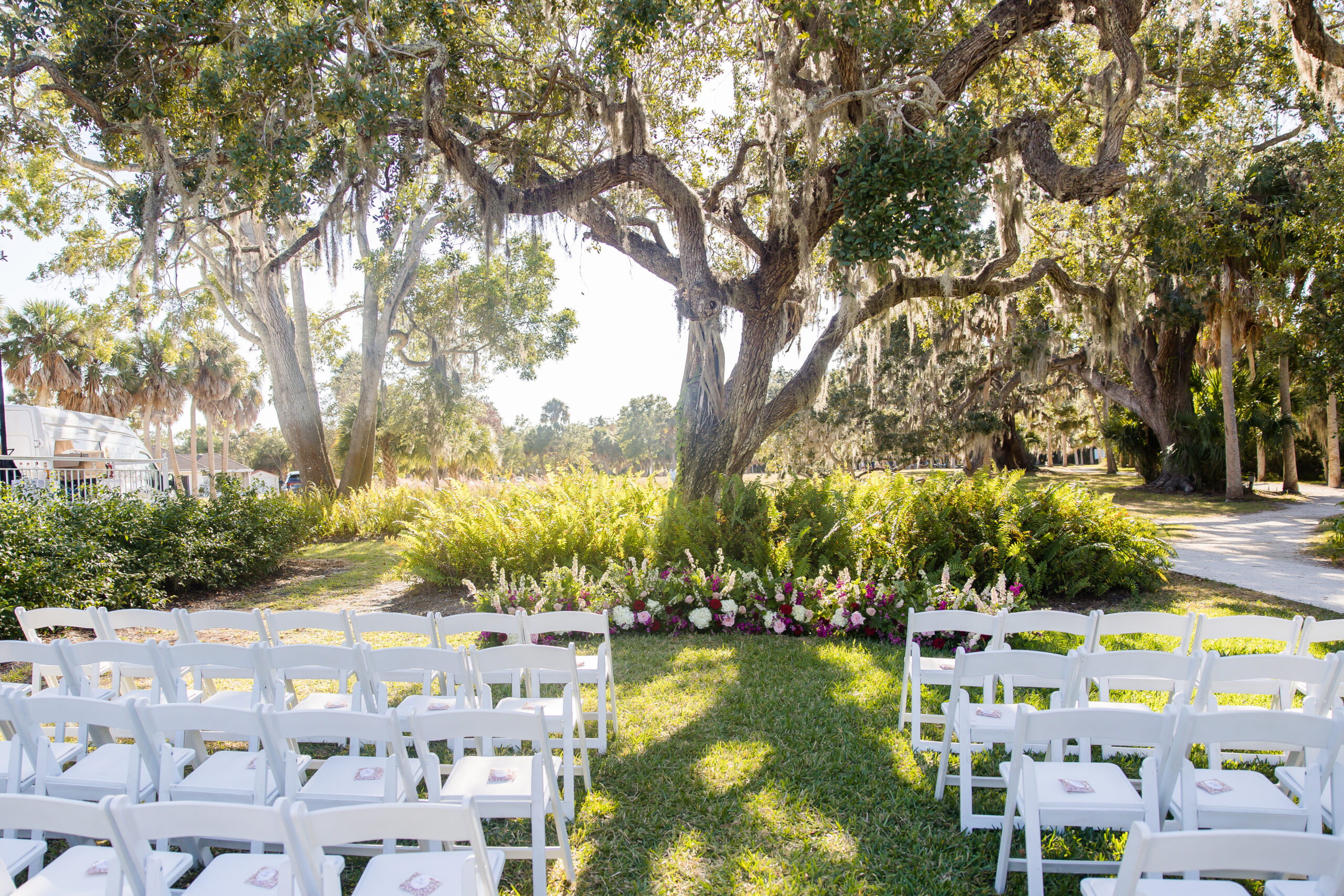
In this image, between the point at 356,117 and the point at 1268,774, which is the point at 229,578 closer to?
the point at 356,117

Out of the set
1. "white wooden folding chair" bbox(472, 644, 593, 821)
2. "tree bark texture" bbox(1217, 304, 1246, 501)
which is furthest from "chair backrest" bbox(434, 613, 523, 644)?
"tree bark texture" bbox(1217, 304, 1246, 501)

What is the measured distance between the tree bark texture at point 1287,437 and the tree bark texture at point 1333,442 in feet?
9.07

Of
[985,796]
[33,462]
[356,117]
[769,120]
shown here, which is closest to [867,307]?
[769,120]

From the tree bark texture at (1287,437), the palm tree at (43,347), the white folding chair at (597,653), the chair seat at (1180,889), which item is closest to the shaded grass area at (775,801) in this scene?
the white folding chair at (597,653)

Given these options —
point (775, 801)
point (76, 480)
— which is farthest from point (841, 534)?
point (76, 480)

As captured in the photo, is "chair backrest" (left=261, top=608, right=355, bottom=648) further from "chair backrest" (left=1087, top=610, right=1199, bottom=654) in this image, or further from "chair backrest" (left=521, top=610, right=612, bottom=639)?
"chair backrest" (left=1087, top=610, right=1199, bottom=654)

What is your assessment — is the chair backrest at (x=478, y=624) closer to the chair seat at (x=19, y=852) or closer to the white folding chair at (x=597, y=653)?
the white folding chair at (x=597, y=653)

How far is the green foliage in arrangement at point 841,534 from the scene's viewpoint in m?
7.43

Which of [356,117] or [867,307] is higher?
[356,117]

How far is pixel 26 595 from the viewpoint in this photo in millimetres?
6402

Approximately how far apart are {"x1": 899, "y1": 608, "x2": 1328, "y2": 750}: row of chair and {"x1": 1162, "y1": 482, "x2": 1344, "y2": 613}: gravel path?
453 cm

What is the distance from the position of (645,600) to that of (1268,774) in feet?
15.4

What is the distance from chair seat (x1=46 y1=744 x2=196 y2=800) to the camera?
9.50 ft

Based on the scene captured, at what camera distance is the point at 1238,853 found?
1.64 metres
